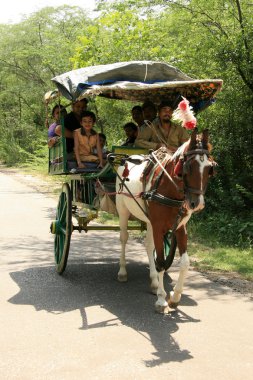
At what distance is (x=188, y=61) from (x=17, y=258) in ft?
20.6

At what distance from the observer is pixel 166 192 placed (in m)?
5.48

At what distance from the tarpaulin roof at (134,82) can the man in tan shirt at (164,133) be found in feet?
1.26

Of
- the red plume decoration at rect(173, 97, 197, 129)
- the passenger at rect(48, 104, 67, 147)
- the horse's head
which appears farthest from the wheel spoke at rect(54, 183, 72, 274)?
the red plume decoration at rect(173, 97, 197, 129)

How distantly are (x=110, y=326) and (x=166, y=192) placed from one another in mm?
1540

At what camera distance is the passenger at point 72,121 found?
7902mm

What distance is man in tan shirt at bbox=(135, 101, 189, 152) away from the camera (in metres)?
6.90

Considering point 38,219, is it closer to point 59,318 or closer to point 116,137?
point 116,137

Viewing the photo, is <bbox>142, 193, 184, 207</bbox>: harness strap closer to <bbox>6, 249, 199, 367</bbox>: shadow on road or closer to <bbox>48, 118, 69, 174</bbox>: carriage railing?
<bbox>6, 249, 199, 367</bbox>: shadow on road

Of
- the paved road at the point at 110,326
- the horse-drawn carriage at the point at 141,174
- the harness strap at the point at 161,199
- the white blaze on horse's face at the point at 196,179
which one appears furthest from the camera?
the harness strap at the point at 161,199

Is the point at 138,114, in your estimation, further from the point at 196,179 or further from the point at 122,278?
the point at 196,179

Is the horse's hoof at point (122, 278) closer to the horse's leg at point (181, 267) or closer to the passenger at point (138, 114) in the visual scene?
the horse's leg at point (181, 267)

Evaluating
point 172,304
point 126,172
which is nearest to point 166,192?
point 126,172

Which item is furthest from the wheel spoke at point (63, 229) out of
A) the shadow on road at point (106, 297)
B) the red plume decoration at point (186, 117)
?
the red plume decoration at point (186, 117)

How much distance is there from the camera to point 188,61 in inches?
464
